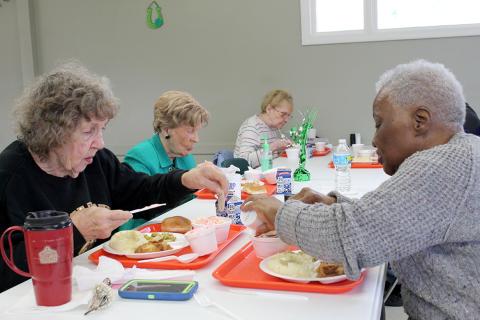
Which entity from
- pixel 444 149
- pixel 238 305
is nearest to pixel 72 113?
pixel 238 305

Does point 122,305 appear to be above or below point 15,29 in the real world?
below

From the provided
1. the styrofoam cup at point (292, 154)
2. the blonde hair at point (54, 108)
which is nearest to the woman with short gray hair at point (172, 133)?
the blonde hair at point (54, 108)

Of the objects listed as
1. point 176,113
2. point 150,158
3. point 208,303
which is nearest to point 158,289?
point 208,303

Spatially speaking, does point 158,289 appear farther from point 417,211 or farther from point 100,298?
point 417,211

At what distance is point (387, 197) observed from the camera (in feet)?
3.55

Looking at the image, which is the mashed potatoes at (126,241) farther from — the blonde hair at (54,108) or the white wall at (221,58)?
the white wall at (221,58)

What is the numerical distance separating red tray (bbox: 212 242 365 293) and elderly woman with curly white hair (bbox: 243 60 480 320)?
112 millimetres

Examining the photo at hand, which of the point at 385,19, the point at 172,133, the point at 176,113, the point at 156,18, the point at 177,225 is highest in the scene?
the point at 156,18

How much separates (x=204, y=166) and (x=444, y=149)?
1047 millimetres

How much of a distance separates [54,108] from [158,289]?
2.44 ft

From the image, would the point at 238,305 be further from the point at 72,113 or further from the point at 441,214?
the point at 72,113

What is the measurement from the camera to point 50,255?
112 centimetres

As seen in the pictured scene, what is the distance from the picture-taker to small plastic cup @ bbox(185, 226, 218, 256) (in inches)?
57.5

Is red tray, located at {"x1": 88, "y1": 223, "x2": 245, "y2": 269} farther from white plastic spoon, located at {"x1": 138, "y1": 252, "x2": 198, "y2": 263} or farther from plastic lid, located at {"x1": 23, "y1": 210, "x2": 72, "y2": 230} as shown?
plastic lid, located at {"x1": 23, "y1": 210, "x2": 72, "y2": 230}
